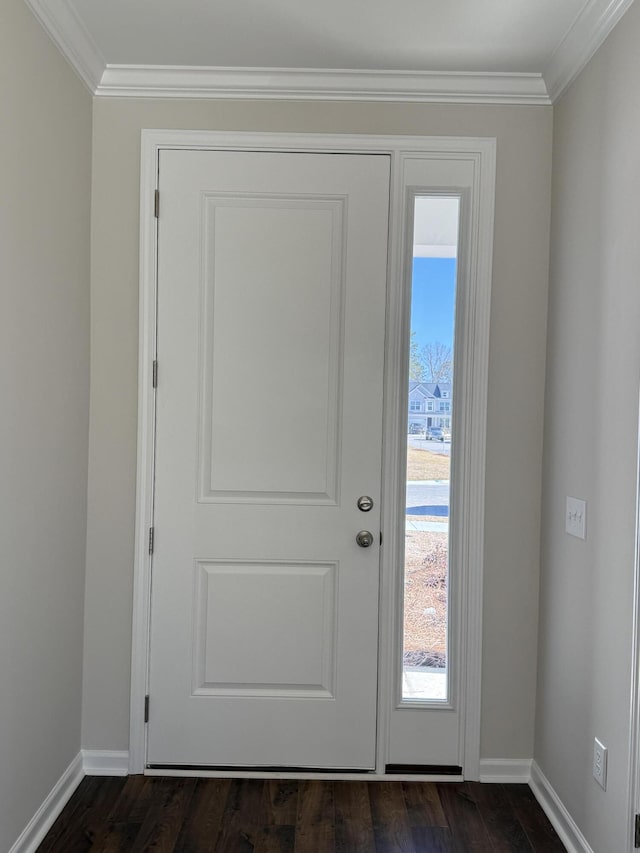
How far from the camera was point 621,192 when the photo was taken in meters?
1.88

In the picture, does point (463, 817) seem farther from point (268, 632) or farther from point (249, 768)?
point (268, 632)

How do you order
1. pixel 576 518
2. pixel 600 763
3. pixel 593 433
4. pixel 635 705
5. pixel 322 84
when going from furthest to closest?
1. pixel 322 84
2. pixel 576 518
3. pixel 593 433
4. pixel 600 763
5. pixel 635 705

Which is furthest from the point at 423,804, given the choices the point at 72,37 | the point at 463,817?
the point at 72,37

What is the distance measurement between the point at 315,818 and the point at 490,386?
5.23ft

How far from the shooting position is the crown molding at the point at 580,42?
6.26 feet

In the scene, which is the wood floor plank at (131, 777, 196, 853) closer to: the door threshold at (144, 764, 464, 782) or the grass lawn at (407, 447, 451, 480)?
the door threshold at (144, 764, 464, 782)

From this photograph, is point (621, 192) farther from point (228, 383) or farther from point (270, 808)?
point (270, 808)

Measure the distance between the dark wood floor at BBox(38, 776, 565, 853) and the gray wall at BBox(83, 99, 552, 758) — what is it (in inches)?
8.0

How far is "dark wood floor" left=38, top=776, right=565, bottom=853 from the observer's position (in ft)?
6.79

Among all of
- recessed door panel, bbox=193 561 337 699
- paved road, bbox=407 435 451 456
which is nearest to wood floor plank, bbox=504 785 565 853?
recessed door panel, bbox=193 561 337 699

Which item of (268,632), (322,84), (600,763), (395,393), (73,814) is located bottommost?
(73,814)

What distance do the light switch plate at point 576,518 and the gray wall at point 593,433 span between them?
4 cm

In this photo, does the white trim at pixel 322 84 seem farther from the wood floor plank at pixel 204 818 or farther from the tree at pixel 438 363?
the wood floor plank at pixel 204 818

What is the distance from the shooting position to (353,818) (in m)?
2.21
